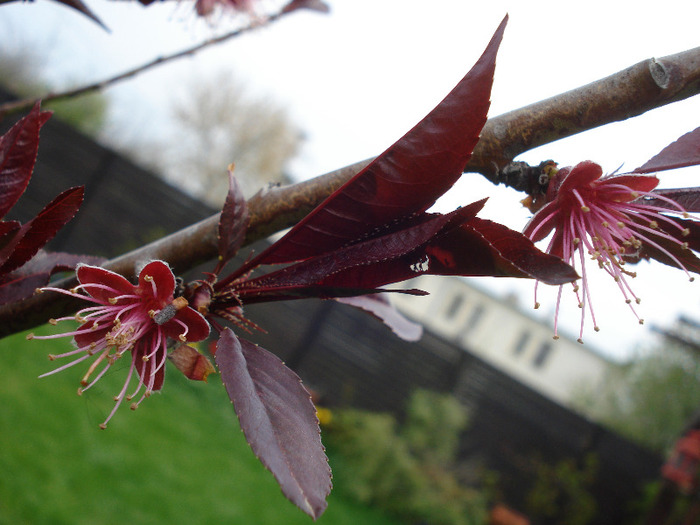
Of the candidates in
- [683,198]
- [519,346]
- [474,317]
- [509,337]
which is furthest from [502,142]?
[519,346]

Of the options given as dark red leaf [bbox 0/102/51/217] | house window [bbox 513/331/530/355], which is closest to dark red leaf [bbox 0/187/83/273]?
dark red leaf [bbox 0/102/51/217]

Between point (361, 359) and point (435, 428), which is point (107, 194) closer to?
point (361, 359)

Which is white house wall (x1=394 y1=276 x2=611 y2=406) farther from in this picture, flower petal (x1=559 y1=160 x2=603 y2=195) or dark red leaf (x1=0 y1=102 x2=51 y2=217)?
dark red leaf (x1=0 y1=102 x2=51 y2=217)

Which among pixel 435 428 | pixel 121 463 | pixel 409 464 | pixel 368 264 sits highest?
pixel 368 264

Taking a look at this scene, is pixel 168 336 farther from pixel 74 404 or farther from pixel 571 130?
pixel 74 404

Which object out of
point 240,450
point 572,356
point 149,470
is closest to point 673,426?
point 572,356

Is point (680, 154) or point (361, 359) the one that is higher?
point (680, 154)
